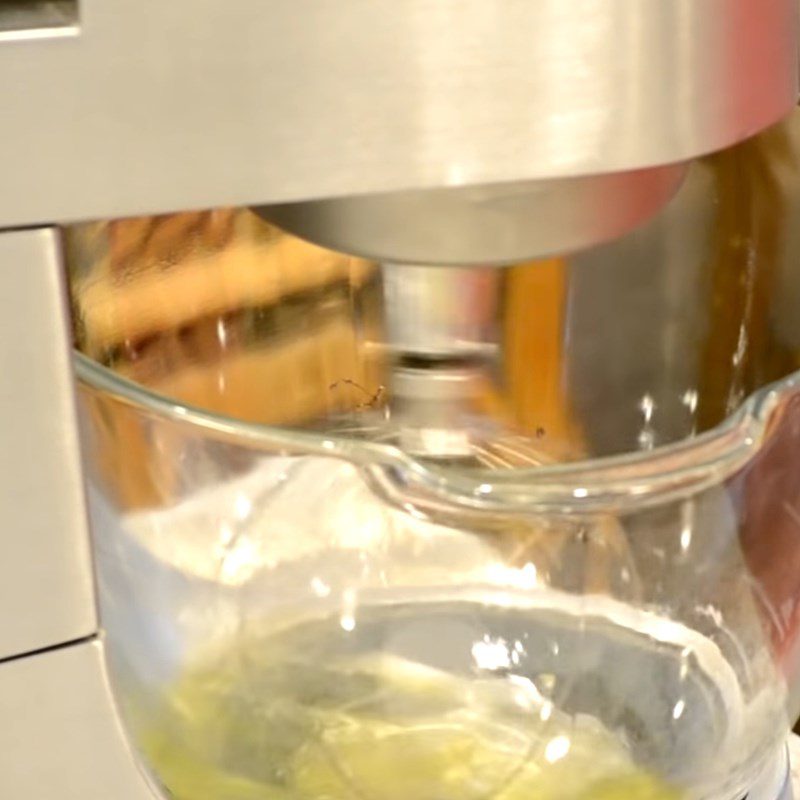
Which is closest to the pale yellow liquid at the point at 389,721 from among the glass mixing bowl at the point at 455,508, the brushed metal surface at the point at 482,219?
the glass mixing bowl at the point at 455,508

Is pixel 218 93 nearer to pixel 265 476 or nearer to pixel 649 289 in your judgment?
pixel 265 476

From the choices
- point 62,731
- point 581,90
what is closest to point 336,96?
point 581,90

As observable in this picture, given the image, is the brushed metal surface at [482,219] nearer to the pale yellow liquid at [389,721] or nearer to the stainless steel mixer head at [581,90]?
the stainless steel mixer head at [581,90]

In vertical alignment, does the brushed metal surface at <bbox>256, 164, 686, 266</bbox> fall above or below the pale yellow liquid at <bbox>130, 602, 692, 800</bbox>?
above

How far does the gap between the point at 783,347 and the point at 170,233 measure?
9.0 inches

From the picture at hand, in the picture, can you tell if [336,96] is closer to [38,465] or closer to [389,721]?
[38,465]

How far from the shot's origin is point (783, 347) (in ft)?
1.65

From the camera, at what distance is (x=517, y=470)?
0.32 m

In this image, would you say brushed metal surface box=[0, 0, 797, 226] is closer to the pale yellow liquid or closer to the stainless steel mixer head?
the stainless steel mixer head

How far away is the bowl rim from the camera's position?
317mm

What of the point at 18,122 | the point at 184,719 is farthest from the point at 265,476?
the point at 18,122

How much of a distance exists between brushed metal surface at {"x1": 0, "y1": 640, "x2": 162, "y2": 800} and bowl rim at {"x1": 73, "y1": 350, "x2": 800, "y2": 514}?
0.20ft

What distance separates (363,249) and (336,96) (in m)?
0.06

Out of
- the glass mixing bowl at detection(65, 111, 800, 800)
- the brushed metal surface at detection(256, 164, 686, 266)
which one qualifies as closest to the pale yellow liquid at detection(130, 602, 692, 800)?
the glass mixing bowl at detection(65, 111, 800, 800)
